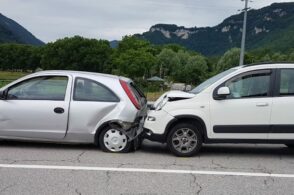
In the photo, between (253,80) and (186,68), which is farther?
(186,68)

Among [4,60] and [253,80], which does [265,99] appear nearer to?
[253,80]

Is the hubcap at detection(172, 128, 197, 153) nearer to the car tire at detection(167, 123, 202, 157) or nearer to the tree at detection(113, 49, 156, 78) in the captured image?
the car tire at detection(167, 123, 202, 157)

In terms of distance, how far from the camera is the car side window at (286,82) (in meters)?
7.32

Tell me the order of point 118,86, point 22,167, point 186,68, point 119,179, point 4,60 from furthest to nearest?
point 4,60
point 186,68
point 118,86
point 22,167
point 119,179

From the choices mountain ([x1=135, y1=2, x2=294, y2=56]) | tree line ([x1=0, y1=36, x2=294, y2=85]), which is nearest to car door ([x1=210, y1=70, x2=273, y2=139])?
tree line ([x1=0, y1=36, x2=294, y2=85])

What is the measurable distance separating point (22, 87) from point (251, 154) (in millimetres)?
4345

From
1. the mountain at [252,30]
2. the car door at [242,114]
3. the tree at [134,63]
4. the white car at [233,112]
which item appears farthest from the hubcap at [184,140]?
the mountain at [252,30]

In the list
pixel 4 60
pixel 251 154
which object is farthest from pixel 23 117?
pixel 4 60

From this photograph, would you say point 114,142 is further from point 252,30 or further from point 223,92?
point 252,30

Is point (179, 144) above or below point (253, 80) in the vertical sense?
below

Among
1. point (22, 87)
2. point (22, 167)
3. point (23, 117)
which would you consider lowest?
point (22, 167)

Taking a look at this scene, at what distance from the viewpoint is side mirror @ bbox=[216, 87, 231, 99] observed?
716 centimetres

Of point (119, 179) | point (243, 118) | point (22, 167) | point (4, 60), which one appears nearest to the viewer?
point (119, 179)

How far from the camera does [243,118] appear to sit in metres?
7.23
